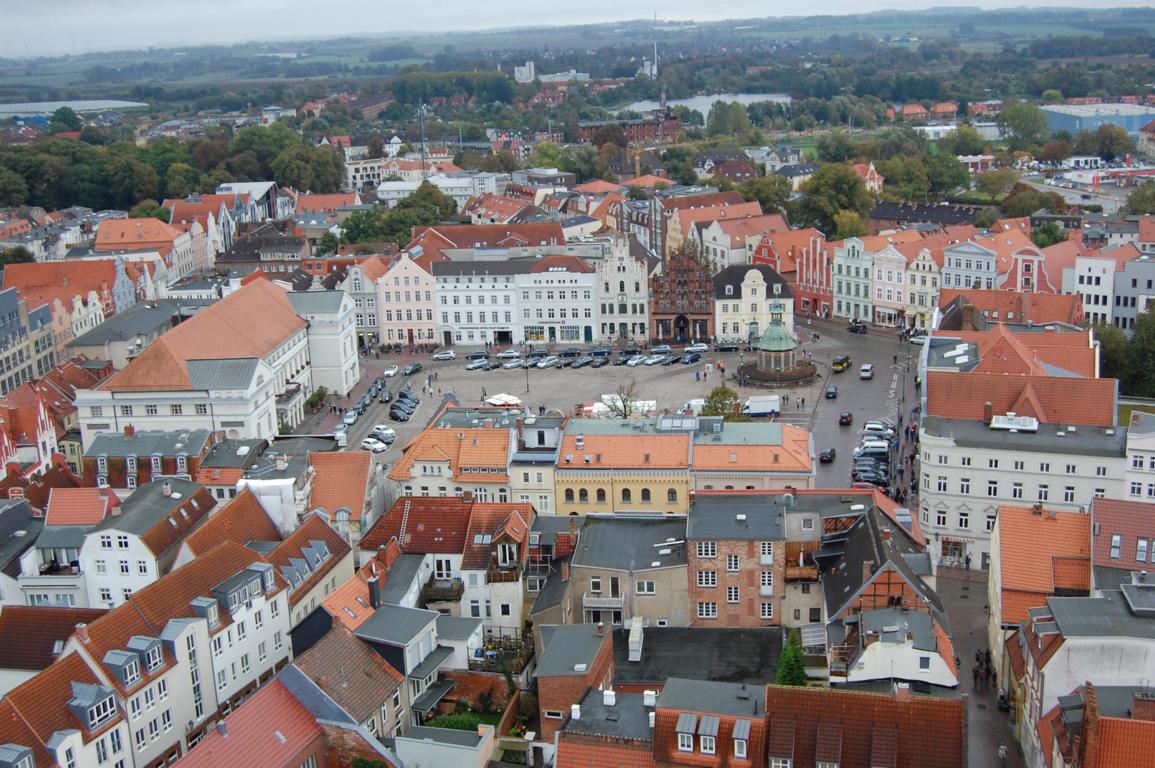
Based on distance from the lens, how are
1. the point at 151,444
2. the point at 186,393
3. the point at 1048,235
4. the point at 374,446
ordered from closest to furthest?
the point at 151,444 < the point at 186,393 < the point at 374,446 < the point at 1048,235

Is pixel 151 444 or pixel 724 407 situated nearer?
pixel 151 444

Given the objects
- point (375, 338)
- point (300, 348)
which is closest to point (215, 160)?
point (375, 338)

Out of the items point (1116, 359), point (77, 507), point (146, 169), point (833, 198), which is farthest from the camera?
point (146, 169)

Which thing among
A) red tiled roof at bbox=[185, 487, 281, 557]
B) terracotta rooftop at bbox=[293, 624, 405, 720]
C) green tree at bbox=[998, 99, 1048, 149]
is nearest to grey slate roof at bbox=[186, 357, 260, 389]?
red tiled roof at bbox=[185, 487, 281, 557]

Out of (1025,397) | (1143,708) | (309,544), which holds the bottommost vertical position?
(309,544)

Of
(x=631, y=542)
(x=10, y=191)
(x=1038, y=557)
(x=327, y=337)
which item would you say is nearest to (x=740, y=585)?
(x=631, y=542)

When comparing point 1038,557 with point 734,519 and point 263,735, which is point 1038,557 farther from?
point 263,735

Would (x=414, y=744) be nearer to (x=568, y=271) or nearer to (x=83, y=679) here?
(x=83, y=679)

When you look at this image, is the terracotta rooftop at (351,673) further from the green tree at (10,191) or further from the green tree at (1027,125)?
the green tree at (1027,125)
